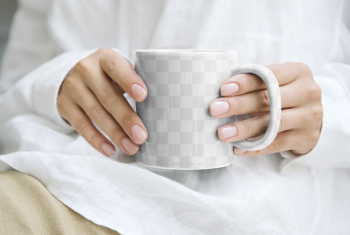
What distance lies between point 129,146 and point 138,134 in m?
0.05

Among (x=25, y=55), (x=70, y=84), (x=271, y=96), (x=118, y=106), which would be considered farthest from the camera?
(x=25, y=55)

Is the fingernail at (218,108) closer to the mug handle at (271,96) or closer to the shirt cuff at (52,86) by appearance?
the mug handle at (271,96)

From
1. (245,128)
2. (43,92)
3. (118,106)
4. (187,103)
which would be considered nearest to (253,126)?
(245,128)

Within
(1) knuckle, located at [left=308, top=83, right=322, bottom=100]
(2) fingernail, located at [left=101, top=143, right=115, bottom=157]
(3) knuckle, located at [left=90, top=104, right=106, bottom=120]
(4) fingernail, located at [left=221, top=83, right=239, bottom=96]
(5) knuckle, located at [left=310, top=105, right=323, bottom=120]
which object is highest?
(4) fingernail, located at [left=221, top=83, right=239, bottom=96]

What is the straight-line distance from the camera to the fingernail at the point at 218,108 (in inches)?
21.3

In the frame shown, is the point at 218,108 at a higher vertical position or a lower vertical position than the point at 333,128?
higher

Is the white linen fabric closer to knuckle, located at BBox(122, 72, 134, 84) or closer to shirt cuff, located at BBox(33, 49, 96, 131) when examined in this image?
shirt cuff, located at BBox(33, 49, 96, 131)

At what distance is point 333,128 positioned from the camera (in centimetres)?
71

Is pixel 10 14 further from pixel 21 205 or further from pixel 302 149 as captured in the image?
pixel 302 149

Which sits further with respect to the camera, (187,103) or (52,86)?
(52,86)

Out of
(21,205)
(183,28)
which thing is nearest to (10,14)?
(183,28)

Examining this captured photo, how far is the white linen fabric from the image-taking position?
24.0 inches

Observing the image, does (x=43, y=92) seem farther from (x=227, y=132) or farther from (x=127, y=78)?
(x=227, y=132)

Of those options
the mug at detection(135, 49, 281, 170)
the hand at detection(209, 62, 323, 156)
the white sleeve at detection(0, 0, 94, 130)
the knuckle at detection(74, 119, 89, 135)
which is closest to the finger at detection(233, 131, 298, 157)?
the hand at detection(209, 62, 323, 156)
